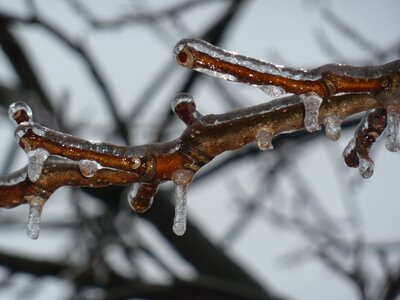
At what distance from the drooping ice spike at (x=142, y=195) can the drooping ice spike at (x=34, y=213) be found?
0.14 meters

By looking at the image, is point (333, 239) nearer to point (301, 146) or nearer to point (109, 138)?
point (301, 146)

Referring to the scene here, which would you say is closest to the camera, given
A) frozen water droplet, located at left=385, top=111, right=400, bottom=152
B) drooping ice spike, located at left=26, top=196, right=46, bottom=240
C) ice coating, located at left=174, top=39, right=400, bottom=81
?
ice coating, located at left=174, top=39, right=400, bottom=81

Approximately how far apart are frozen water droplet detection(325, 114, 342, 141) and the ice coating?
7 centimetres

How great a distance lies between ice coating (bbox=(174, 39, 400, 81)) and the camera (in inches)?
33.3

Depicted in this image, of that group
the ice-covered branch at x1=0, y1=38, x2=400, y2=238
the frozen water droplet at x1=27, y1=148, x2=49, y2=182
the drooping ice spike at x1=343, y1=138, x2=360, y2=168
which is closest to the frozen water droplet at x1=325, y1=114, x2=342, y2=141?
the ice-covered branch at x1=0, y1=38, x2=400, y2=238

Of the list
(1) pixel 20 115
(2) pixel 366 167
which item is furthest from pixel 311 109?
(1) pixel 20 115

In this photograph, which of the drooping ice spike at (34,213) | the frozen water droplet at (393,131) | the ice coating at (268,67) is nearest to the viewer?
the ice coating at (268,67)

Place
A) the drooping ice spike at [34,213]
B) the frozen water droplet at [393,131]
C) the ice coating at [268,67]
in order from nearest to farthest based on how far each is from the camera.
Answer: the ice coating at [268,67] < the frozen water droplet at [393,131] < the drooping ice spike at [34,213]

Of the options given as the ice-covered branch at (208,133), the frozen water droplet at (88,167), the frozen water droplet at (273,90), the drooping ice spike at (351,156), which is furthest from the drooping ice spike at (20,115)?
the drooping ice spike at (351,156)

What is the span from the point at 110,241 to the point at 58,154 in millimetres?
2738

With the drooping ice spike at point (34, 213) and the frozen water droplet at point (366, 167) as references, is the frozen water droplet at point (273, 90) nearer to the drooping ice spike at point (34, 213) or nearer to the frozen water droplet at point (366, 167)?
the frozen water droplet at point (366, 167)

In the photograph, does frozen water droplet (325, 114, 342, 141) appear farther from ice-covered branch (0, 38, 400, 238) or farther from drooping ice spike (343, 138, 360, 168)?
drooping ice spike (343, 138, 360, 168)

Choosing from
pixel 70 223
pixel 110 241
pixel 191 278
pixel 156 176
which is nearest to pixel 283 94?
pixel 156 176

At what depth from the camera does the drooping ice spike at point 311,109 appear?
35.8 inches
